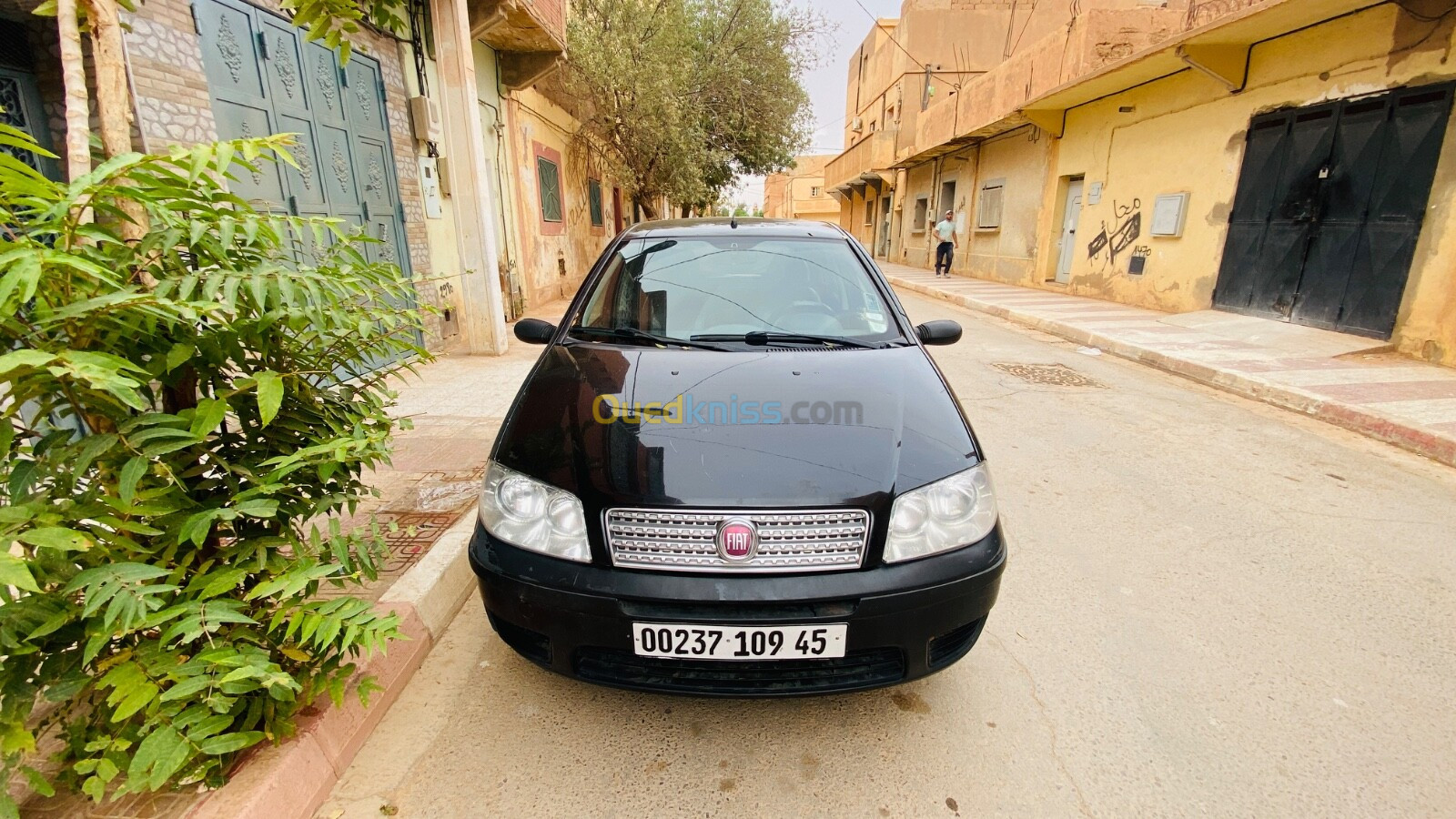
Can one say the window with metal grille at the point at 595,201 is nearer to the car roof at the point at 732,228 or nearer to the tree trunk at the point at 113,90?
the car roof at the point at 732,228

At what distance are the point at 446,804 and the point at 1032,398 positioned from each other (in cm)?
526

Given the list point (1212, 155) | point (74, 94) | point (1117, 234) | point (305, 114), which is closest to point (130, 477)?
point (74, 94)

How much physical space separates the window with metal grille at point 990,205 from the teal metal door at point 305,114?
1441cm

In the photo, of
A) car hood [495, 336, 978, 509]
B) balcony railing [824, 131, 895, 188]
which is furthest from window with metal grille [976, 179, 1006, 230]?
car hood [495, 336, 978, 509]

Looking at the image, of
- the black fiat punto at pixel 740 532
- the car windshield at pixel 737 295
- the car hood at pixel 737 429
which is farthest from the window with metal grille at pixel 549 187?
the black fiat punto at pixel 740 532

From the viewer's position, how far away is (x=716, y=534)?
1.60m

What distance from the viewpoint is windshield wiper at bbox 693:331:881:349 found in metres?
2.45

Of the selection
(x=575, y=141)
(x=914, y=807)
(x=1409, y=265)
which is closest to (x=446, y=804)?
(x=914, y=807)

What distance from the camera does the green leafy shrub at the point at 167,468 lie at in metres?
1.17

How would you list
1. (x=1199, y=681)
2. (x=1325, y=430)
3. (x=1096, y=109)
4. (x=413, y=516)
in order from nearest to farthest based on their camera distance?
1. (x=1199, y=681)
2. (x=413, y=516)
3. (x=1325, y=430)
4. (x=1096, y=109)

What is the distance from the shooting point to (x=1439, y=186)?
20.3 feet

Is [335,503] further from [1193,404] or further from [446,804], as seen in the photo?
[1193,404]

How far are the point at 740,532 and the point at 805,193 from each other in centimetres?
5949

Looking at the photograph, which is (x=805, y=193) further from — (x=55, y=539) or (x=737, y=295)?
(x=55, y=539)
